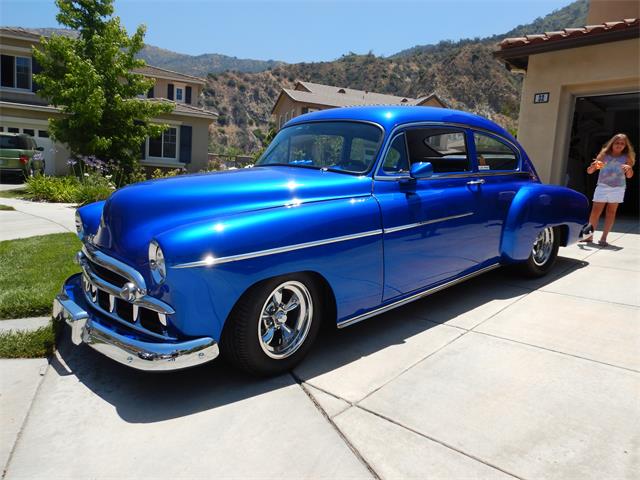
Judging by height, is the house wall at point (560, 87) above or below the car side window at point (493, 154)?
above

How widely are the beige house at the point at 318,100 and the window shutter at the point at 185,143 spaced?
61.9ft

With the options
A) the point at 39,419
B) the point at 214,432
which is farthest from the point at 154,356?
the point at 39,419

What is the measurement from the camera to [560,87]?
9477 millimetres

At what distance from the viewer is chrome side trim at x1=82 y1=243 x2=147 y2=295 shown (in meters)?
2.62

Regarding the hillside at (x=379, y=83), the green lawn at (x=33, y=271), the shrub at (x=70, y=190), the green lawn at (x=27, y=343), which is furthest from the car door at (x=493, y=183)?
the hillside at (x=379, y=83)

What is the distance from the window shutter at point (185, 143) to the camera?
22594mm

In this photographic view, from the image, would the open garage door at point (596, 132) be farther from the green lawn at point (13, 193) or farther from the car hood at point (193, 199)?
the green lawn at point (13, 193)

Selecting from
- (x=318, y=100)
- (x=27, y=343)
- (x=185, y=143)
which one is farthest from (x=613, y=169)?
(x=318, y=100)

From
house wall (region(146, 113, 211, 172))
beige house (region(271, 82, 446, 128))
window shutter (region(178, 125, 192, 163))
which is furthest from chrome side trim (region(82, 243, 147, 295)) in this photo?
beige house (region(271, 82, 446, 128))

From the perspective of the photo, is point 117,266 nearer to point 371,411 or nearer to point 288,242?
point 288,242

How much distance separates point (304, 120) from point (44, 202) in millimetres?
10664

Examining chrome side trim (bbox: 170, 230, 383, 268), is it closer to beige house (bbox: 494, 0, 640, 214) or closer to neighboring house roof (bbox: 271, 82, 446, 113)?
beige house (bbox: 494, 0, 640, 214)

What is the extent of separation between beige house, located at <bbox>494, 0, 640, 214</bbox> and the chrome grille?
908 centimetres

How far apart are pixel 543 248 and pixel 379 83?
8649cm
